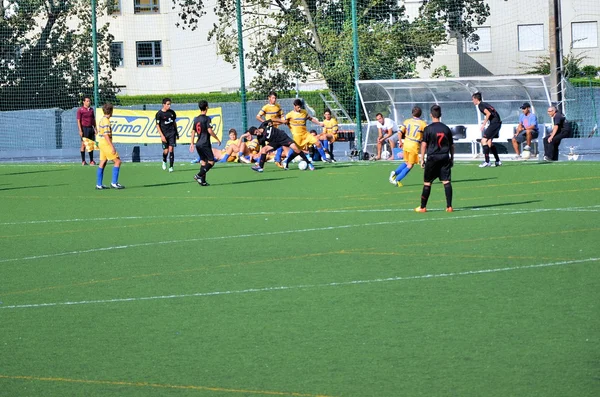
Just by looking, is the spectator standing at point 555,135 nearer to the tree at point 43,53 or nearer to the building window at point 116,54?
the tree at point 43,53

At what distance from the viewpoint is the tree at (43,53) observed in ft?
126

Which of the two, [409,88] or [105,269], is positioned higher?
[409,88]

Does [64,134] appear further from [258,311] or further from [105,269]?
[258,311]

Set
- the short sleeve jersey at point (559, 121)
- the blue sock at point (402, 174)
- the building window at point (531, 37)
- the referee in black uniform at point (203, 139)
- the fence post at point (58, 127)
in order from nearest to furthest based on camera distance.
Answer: the blue sock at point (402, 174), the referee in black uniform at point (203, 139), the short sleeve jersey at point (559, 121), the fence post at point (58, 127), the building window at point (531, 37)

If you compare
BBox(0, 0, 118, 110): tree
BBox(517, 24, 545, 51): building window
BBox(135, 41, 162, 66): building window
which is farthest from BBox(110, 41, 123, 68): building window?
BBox(517, 24, 545, 51): building window

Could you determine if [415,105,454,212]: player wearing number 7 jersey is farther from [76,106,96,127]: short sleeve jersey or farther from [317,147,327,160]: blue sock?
[76,106,96,127]: short sleeve jersey

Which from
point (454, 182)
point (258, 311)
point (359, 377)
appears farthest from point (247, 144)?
point (359, 377)

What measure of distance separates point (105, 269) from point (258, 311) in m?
3.21

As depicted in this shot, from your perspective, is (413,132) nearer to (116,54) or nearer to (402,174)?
(402,174)

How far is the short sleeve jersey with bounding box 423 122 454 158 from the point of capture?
1584cm

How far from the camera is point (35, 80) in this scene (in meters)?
39.3

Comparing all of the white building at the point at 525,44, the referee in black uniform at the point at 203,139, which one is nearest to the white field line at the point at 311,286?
the referee in black uniform at the point at 203,139

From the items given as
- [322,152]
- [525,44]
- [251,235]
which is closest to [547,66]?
[525,44]

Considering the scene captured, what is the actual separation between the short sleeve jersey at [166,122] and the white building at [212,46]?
1375cm
